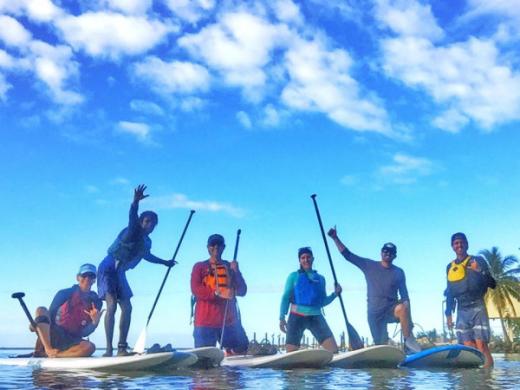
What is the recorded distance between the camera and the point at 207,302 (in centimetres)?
1018

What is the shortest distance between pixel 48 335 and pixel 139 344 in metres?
1.38

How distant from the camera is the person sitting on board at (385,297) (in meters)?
10.4

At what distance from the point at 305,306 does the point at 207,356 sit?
182cm

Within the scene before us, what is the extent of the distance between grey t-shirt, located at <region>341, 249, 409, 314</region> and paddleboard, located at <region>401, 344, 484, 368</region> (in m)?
0.90

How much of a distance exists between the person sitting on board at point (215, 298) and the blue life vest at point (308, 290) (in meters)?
0.91

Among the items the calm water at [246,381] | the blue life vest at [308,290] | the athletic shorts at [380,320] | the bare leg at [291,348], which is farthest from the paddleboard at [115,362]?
the athletic shorts at [380,320]

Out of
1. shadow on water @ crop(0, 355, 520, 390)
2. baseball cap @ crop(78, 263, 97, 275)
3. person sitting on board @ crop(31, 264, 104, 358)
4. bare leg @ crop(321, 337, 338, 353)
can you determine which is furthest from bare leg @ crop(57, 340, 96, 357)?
bare leg @ crop(321, 337, 338, 353)

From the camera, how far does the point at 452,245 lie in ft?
34.2

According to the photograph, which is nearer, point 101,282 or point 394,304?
point 101,282

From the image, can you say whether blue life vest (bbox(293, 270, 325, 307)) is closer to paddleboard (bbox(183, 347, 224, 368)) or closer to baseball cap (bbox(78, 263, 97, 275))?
paddleboard (bbox(183, 347, 224, 368))

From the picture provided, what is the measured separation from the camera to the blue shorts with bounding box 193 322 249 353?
33.4 ft

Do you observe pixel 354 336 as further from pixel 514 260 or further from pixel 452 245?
pixel 514 260

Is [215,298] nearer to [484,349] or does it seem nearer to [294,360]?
[294,360]

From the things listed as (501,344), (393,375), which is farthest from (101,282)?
(501,344)
